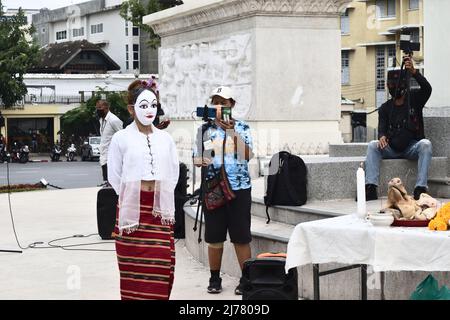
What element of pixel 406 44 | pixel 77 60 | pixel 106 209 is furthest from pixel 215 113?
pixel 77 60

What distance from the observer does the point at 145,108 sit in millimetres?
7902

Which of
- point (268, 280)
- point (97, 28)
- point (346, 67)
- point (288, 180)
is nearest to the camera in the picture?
point (268, 280)

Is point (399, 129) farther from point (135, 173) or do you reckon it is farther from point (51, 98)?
point (51, 98)

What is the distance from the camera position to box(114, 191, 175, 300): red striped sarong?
7.66 meters

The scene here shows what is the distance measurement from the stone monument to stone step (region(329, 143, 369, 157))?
6.22m

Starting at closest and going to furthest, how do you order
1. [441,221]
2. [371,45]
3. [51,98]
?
1. [441,221]
2. [371,45]
3. [51,98]

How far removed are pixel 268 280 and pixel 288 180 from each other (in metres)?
3.16

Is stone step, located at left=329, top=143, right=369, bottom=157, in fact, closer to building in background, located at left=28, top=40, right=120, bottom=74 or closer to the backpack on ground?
the backpack on ground

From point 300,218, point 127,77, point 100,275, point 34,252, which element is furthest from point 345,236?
point 127,77

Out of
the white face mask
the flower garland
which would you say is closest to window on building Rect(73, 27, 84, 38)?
→ the white face mask

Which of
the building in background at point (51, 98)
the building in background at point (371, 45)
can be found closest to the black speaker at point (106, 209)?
the building in background at point (371, 45)

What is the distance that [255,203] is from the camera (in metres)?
11.9
